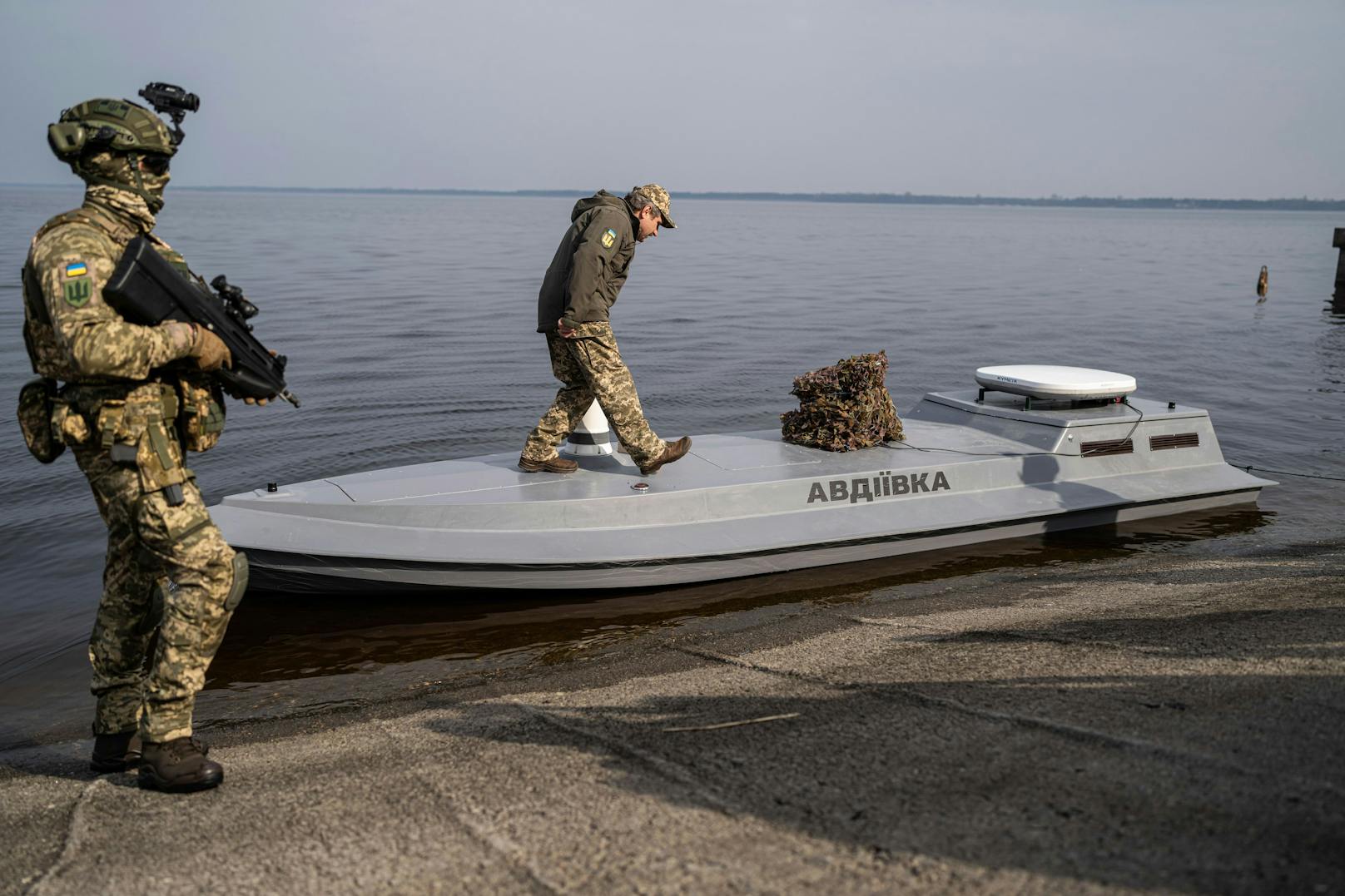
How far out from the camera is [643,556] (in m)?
7.49

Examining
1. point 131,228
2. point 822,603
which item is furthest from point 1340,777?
point 131,228

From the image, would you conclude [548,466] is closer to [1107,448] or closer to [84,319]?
[84,319]

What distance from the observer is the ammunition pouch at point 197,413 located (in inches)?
168

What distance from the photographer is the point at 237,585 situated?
4.26m

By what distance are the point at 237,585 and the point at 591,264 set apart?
365cm

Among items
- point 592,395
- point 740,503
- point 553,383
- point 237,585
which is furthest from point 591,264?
point 553,383

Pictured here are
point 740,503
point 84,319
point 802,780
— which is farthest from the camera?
point 740,503

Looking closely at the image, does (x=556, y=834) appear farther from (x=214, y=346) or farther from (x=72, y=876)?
(x=214, y=346)

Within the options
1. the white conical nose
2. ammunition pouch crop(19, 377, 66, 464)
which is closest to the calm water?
the white conical nose

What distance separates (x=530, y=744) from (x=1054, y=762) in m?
2.21

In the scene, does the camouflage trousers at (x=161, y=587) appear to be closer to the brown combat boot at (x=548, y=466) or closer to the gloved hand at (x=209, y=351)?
the gloved hand at (x=209, y=351)

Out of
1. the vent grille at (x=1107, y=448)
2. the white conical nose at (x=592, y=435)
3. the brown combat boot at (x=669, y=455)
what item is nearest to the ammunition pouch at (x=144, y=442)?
the brown combat boot at (x=669, y=455)

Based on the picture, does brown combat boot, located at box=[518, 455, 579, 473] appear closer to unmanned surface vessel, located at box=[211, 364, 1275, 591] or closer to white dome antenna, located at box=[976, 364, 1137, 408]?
unmanned surface vessel, located at box=[211, 364, 1275, 591]

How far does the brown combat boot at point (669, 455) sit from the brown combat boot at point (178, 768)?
416 centimetres
